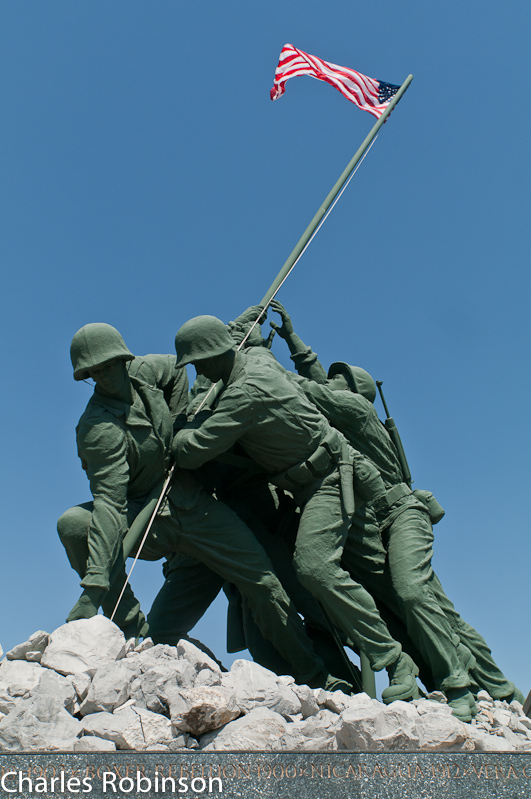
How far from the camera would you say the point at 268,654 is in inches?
240

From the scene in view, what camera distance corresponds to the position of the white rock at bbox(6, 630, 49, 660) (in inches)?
167

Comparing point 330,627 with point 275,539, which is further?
point 275,539

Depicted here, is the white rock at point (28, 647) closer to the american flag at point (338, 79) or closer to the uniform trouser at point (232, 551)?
the uniform trouser at point (232, 551)

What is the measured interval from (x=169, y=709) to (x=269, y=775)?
69 cm

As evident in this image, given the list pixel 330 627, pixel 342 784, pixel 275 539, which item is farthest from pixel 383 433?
pixel 342 784

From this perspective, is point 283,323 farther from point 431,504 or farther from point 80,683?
point 80,683

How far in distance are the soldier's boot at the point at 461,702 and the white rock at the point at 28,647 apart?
8.85ft

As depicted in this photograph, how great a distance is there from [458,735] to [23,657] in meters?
2.33

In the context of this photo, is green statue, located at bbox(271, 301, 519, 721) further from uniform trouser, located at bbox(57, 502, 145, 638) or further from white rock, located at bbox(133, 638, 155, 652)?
white rock, located at bbox(133, 638, 155, 652)

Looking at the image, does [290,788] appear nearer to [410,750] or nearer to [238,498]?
[410,750]

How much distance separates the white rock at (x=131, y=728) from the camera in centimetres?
357

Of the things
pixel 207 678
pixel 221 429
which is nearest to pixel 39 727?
pixel 207 678

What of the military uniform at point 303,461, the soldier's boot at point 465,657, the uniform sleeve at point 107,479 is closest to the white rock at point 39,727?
the uniform sleeve at point 107,479

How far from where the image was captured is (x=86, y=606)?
477cm
